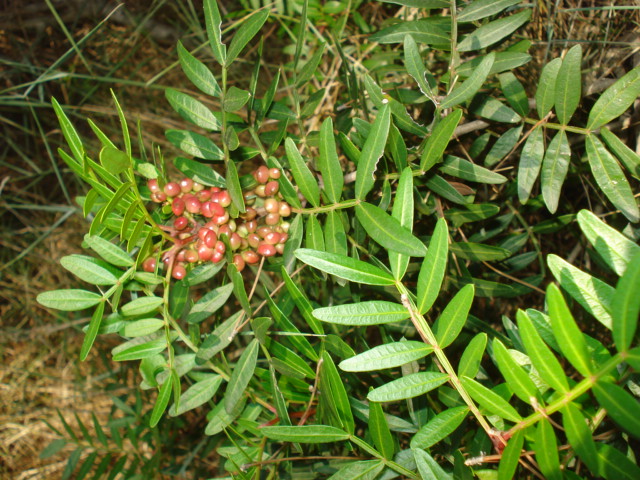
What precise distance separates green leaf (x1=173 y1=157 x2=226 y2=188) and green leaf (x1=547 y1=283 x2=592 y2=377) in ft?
2.45

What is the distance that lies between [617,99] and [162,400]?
106cm

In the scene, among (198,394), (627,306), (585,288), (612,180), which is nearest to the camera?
(627,306)

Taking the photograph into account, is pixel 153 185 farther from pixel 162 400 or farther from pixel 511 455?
pixel 511 455

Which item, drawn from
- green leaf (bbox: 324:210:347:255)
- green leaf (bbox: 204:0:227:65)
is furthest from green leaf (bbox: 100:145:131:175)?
green leaf (bbox: 324:210:347:255)

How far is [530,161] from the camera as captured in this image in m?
1.03

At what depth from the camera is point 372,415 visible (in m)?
0.88

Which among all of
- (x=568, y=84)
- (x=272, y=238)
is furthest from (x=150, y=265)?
(x=568, y=84)

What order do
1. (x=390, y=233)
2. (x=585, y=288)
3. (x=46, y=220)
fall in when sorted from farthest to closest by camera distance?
(x=46, y=220), (x=390, y=233), (x=585, y=288)

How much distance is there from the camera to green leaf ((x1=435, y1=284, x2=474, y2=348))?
0.77m

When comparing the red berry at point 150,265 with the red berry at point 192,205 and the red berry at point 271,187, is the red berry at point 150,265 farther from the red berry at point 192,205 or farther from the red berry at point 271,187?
the red berry at point 271,187

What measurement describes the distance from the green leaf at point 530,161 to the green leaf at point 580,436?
475 millimetres

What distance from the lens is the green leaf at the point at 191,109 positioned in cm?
110

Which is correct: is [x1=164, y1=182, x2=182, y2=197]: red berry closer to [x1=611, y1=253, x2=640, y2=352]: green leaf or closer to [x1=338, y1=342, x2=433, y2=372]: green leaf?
[x1=338, y1=342, x2=433, y2=372]: green leaf

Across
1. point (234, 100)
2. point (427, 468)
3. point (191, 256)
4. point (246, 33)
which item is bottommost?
point (427, 468)
